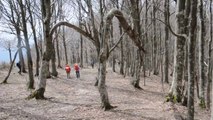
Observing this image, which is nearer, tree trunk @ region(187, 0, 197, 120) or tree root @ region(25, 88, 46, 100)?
tree trunk @ region(187, 0, 197, 120)

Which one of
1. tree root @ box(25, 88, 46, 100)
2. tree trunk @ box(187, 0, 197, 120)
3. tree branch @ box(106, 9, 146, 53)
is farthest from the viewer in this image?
tree root @ box(25, 88, 46, 100)

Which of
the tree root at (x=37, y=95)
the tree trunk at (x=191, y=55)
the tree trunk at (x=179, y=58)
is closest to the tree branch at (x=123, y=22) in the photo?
the tree trunk at (x=179, y=58)

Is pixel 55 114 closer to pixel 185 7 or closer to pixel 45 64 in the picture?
pixel 45 64

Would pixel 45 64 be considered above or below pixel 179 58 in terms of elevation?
below

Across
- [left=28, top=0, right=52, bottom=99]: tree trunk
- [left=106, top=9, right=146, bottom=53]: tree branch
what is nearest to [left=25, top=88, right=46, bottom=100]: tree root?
[left=28, top=0, right=52, bottom=99]: tree trunk

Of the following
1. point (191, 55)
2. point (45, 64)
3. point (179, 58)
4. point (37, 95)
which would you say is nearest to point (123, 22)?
point (179, 58)

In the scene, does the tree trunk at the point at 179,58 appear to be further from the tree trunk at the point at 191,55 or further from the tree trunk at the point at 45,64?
the tree trunk at the point at 45,64

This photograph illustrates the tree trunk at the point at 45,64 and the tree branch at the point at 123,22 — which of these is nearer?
the tree branch at the point at 123,22

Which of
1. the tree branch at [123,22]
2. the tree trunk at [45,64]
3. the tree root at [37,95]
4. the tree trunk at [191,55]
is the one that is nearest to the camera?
the tree trunk at [191,55]

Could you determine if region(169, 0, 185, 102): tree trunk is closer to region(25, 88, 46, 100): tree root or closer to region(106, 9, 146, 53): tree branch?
region(106, 9, 146, 53): tree branch

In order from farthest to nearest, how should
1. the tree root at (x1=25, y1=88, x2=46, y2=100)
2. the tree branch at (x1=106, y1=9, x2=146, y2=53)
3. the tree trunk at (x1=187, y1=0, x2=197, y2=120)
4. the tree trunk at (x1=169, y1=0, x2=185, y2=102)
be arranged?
the tree root at (x1=25, y1=88, x2=46, y2=100)
the tree trunk at (x1=169, y1=0, x2=185, y2=102)
the tree branch at (x1=106, y1=9, x2=146, y2=53)
the tree trunk at (x1=187, y1=0, x2=197, y2=120)

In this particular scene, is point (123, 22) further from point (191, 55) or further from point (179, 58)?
point (191, 55)

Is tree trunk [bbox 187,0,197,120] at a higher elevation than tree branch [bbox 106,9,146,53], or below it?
below

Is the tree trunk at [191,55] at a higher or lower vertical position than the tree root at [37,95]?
higher
